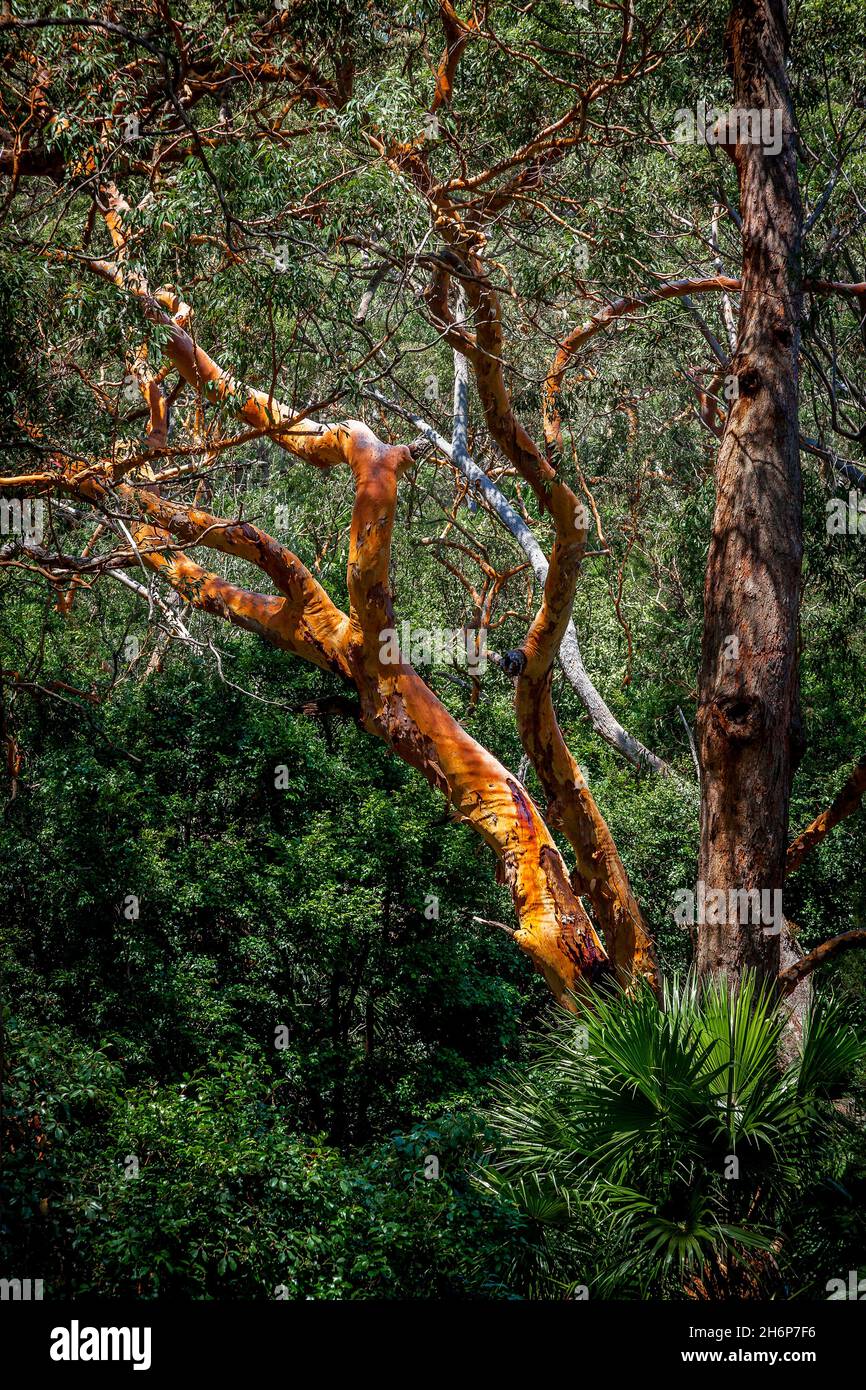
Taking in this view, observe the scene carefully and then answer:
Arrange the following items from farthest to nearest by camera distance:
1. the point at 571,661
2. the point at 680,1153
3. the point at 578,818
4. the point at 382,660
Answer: the point at 571,661 → the point at 578,818 → the point at 382,660 → the point at 680,1153

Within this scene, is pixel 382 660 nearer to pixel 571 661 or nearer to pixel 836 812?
pixel 836 812

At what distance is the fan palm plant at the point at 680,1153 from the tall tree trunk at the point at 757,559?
155 centimetres

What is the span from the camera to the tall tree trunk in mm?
7070

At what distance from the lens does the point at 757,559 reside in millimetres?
7270

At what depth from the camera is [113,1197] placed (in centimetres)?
504

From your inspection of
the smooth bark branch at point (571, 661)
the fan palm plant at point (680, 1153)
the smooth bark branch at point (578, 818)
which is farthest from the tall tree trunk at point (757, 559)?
the smooth bark branch at point (571, 661)

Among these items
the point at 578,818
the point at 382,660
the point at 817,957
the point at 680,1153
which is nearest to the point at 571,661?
the point at 578,818

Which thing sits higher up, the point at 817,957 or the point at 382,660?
the point at 382,660

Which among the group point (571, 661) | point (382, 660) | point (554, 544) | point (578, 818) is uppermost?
point (571, 661)

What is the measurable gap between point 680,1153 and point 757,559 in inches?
143

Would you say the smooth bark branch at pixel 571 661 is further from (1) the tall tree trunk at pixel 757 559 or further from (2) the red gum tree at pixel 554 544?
(1) the tall tree trunk at pixel 757 559

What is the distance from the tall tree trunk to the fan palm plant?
1.55 meters

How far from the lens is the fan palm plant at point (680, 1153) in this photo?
4812 mm

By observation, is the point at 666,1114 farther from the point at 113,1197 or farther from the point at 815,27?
the point at 815,27
